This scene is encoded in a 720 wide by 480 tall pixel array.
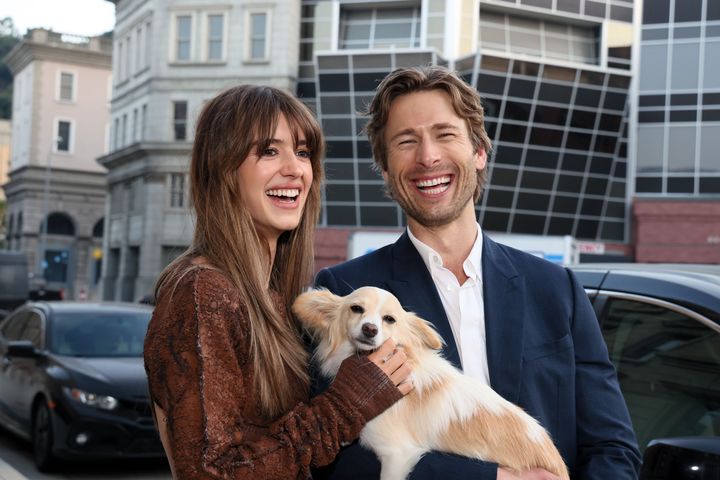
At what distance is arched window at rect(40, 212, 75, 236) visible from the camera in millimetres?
80375

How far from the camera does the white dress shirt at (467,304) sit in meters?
2.85

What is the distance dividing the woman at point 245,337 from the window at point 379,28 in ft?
146

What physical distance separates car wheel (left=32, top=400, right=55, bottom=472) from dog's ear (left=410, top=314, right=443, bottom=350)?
798 centimetres

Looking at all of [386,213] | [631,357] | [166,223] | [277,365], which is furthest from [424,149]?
[166,223]

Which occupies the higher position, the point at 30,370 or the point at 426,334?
the point at 426,334

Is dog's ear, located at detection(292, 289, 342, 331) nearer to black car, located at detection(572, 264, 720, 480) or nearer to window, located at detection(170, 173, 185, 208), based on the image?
black car, located at detection(572, 264, 720, 480)

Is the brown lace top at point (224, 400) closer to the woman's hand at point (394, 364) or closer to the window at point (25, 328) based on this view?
the woman's hand at point (394, 364)

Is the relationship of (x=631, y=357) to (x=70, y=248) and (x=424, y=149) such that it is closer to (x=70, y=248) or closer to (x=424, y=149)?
(x=424, y=149)

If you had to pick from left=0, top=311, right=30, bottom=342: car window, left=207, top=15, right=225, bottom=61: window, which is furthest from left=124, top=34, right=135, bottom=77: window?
left=0, top=311, right=30, bottom=342: car window

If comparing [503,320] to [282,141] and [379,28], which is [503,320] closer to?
[282,141]

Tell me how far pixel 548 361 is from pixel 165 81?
54.0 meters

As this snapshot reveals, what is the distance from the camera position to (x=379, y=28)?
156 feet

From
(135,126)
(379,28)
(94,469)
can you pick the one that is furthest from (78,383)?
(135,126)

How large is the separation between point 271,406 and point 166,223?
53.5 metres
